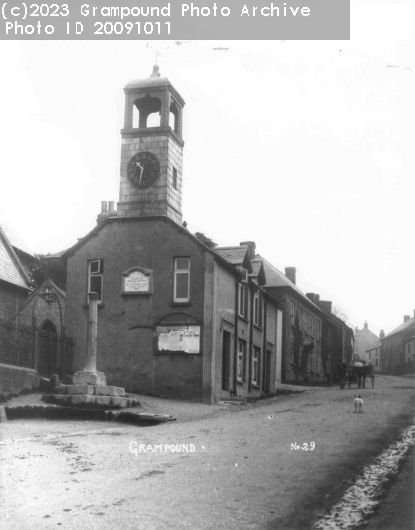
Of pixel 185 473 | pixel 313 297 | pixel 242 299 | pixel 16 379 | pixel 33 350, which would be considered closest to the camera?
pixel 185 473

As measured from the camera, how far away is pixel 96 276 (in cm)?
2839

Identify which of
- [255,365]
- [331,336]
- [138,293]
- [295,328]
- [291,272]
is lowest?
[255,365]

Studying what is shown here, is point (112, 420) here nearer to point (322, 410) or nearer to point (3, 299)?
point (322, 410)

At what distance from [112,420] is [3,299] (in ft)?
52.8

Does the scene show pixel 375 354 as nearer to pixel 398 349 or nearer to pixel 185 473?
pixel 398 349

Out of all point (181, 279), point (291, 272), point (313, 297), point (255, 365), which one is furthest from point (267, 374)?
point (313, 297)

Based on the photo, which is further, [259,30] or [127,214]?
[127,214]

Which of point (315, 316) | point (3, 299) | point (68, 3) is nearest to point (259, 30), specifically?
point (68, 3)

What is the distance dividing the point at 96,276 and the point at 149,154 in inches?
193

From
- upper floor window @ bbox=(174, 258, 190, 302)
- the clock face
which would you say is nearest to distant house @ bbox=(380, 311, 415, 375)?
the clock face

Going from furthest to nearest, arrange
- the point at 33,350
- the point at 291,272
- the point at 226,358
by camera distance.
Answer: the point at 291,272
the point at 226,358
the point at 33,350

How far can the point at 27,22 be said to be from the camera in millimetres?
9188

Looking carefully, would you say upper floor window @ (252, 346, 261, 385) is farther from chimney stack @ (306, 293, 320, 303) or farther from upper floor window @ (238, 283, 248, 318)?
chimney stack @ (306, 293, 320, 303)

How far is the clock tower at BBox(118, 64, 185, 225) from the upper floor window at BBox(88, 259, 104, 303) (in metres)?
2.04
